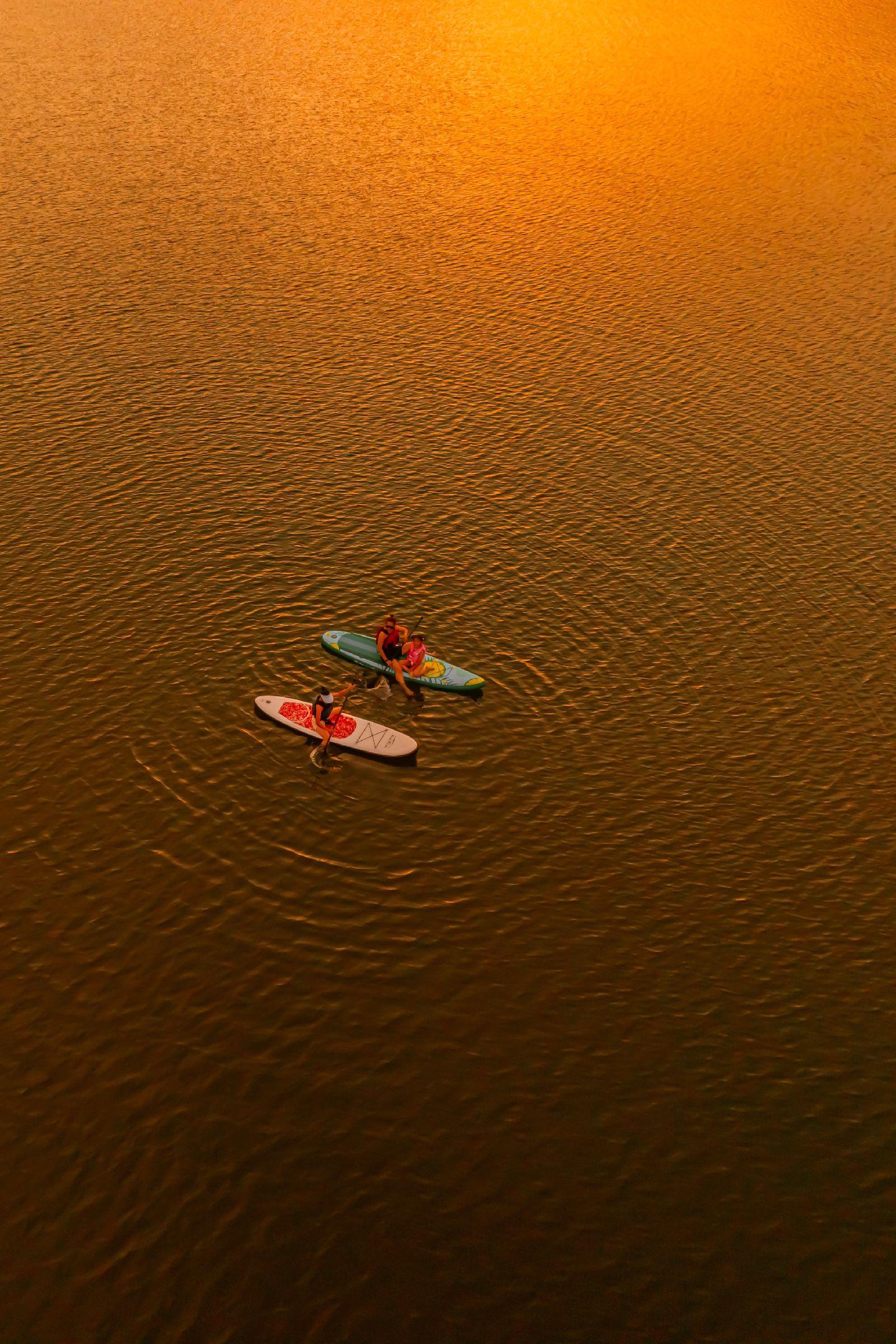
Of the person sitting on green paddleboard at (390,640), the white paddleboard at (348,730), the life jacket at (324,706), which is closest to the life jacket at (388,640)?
the person sitting on green paddleboard at (390,640)

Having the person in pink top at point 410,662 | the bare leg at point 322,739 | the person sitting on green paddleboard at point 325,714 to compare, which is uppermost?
the person in pink top at point 410,662

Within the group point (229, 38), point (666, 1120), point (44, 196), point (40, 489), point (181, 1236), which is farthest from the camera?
point (229, 38)

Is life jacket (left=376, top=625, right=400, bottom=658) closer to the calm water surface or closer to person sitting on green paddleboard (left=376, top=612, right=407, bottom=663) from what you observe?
person sitting on green paddleboard (left=376, top=612, right=407, bottom=663)

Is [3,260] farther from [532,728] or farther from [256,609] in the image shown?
[532,728]

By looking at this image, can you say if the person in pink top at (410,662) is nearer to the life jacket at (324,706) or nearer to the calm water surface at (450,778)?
the calm water surface at (450,778)

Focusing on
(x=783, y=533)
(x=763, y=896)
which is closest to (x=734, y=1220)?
(x=763, y=896)

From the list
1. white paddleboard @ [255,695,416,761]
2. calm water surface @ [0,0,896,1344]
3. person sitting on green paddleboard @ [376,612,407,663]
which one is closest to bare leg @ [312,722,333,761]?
white paddleboard @ [255,695,416,761]
